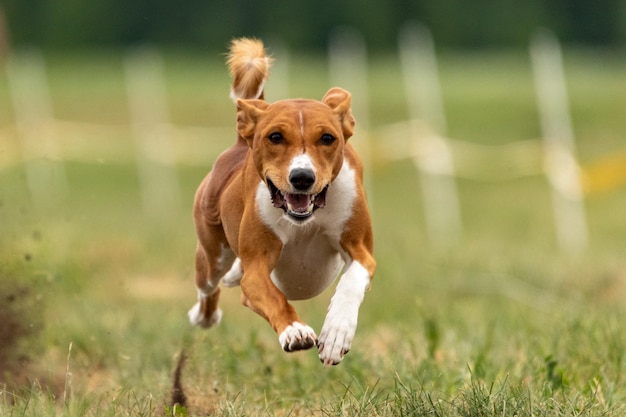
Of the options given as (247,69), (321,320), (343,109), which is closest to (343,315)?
(343,109)

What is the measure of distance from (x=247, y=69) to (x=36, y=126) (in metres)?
14.1

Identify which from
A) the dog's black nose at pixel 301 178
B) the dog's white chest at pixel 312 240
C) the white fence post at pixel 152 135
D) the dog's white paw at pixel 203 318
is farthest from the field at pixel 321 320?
the dog's black nose at pixel 301 178

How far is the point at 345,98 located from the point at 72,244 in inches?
258

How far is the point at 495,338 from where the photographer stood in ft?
22.1

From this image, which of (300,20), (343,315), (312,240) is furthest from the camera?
(300,20)

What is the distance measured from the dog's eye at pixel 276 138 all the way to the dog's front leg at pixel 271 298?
1.45 ft

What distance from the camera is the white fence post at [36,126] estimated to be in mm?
16688

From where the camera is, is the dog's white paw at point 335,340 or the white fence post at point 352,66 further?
the white fence post at point 352,66

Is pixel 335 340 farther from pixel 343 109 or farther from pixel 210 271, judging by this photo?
pixel 210 271

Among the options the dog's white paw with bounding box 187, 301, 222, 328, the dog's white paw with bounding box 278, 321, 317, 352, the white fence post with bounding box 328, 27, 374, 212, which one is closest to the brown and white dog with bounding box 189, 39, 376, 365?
the dog's white paw with bounding box 278, 321, 317, 352

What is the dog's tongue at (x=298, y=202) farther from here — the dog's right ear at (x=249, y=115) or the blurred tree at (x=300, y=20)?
the blurred tree at (x=300, y=20)

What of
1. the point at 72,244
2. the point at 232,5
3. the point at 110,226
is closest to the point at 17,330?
the point at 72,244

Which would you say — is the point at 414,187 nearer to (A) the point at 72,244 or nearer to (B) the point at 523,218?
(B) the point at 523,218

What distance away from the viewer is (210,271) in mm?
5609
